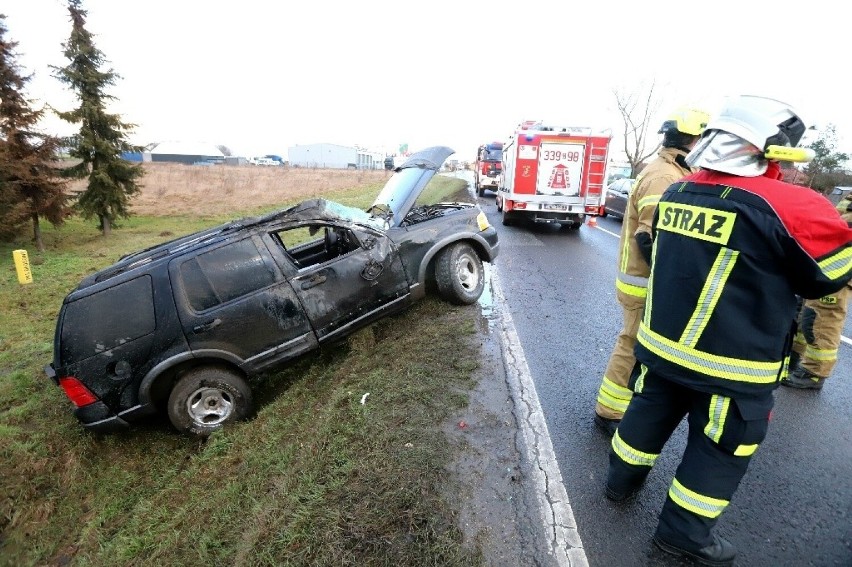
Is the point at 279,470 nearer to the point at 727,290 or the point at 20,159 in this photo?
the point at 727,290

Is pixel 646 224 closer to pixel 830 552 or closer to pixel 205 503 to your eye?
pixel 830 552

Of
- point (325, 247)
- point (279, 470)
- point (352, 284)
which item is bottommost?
point (279, 470)

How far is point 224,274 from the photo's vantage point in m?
4.00

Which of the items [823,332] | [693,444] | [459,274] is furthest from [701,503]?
[459,274]

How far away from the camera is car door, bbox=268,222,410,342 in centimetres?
430

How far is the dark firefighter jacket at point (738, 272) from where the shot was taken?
1.68m

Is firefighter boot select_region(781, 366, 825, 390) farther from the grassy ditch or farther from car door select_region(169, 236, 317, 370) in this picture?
car door select_region(169, 236, 317, 370)

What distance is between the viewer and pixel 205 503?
311 cm

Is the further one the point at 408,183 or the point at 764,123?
the point at 408,183

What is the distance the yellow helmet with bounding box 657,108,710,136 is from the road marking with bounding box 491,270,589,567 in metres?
2.17

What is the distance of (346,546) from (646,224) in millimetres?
2498

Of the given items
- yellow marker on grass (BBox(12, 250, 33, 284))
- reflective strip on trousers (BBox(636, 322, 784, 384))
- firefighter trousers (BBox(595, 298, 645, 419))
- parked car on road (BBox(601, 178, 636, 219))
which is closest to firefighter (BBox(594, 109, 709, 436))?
firefighter trousers (BBox(595, 298, 645, 419))

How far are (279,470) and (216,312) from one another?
5.12 feet

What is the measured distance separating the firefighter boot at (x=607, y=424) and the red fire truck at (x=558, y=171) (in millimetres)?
8607
